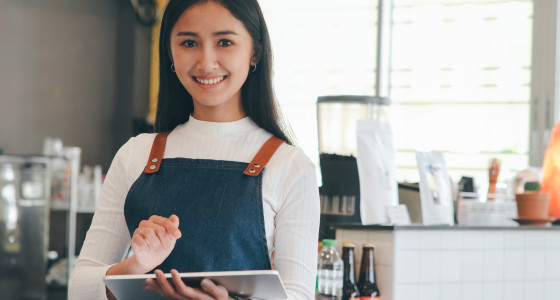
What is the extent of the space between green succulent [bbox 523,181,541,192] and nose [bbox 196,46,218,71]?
2.10m

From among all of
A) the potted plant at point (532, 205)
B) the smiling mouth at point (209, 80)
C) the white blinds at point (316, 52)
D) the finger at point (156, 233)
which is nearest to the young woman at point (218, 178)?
the smiling mouth at point (209, 80)

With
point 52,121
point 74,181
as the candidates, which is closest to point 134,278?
point 74,181

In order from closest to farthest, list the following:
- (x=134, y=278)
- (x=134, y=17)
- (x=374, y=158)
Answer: (x=134, y=278)
(x=374, y=158)
(x=134, y=17)

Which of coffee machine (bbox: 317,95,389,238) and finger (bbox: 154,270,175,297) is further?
coffee machine (bbox: 317,95,389,238)

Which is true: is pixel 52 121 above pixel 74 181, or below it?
above

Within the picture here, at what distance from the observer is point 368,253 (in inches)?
102

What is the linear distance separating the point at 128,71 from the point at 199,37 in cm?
555

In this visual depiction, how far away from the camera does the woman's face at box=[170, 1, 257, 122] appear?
138 centimetres

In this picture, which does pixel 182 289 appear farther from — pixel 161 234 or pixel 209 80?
pixel 209 80

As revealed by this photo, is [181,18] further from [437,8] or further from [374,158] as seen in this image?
[437,8]

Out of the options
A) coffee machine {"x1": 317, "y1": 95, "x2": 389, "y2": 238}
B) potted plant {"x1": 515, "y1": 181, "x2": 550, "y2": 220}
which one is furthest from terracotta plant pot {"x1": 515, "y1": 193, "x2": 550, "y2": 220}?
coffee machine {"x1": 317, "y1": 95, "x2": 389, "y2": 238}

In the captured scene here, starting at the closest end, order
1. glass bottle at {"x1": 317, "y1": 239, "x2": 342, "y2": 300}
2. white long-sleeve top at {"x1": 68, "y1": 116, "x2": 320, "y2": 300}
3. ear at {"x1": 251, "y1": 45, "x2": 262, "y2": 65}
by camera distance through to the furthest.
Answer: white long-sleeve top at {"x1": 68, "y1": 116, "x2": 320, "y2": 300}
ear at {"x1": 251, "y1": 45, "x2": 262, "y2": 65}
glass bottle at {"x1": 317, "y1": 239, "x2": 342, "y2": 300}

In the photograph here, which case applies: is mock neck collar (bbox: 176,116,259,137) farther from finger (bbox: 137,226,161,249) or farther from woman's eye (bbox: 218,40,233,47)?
finger (bbox: 137,226,161,249)

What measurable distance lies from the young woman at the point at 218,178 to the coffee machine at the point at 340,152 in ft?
4.48
